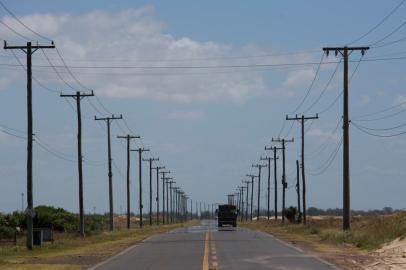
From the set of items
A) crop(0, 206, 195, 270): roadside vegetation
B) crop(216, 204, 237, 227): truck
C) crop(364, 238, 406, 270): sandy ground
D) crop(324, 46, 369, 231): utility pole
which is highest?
crop(324, 46, 369, 231): utility pole

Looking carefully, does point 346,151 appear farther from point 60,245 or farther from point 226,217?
point 226,217

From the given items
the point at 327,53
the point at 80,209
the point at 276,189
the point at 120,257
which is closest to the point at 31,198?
the point at 120,257

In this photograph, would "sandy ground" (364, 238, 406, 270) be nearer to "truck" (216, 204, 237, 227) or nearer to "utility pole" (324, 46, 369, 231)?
"utility pole" (324, 46, 369, 231)

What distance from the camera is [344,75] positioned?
44.6 meters

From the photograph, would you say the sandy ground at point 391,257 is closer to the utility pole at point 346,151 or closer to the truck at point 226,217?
the utility pole at point 346,151

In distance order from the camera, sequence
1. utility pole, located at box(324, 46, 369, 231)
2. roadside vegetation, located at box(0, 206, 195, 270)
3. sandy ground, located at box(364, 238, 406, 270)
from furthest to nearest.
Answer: utility pole, located at box(324, 46, 369, 231) < roadside vegetation, located at box(0, 206, 195, 270) < sandy ground, located at box(364, 238, 406, 270)

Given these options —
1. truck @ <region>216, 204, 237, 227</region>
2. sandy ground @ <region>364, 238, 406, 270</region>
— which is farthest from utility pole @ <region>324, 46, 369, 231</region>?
truck @ <region>216, 204, 237, 227</region>

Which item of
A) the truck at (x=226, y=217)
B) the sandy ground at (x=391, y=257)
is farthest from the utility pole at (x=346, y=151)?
the truck at (x=226, y=217)

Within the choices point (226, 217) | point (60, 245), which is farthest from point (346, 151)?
point (226, 217)

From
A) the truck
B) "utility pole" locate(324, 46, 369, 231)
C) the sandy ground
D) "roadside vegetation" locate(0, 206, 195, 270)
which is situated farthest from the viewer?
the truck

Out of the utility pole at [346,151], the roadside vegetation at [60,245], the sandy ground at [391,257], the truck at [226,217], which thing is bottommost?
the truck at [226,217]

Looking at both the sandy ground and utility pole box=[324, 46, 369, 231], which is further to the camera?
utility pole box=[324, 46, 369, 231]

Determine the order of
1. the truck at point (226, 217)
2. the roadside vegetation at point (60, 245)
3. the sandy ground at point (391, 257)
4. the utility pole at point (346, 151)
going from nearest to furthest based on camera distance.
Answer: the sandy ground at point (391, 257), the roadside vegetation at point (60, 245), the utility pole at point (346, 151), the truck at point (226, 217)

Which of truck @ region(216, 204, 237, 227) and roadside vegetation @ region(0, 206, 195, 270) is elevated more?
roadside vegetation @ region(0, 206, 195, 270)
